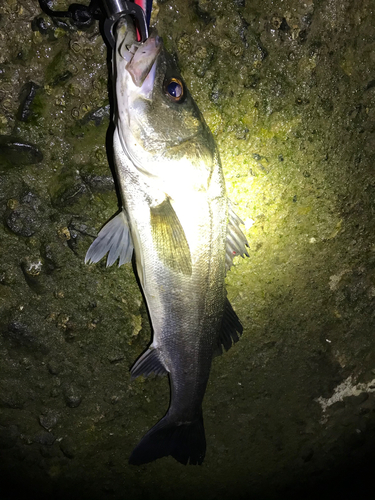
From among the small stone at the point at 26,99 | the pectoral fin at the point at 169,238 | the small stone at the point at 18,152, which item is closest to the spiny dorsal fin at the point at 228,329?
the pectoral fin at the point at 169,238

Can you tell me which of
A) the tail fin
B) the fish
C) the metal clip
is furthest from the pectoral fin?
the tail fin

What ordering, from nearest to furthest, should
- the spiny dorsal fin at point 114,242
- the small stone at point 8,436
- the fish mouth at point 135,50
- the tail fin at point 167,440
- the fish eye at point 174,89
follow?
1. the fish mouth at point 135,50
2. the fish eye at point 174,89
3. the spiny dorsal fin at point 114,242
4. the tail fin at point 167,440
5. the small stone at point 8,436

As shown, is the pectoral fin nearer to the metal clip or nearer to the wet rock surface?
the wet rock surface

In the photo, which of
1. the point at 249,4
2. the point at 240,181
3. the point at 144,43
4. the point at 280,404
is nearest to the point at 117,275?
the point at 240,181

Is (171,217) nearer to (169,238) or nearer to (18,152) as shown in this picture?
(169,238)

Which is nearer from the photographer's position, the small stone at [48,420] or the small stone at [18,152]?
the small stone at [18,152]

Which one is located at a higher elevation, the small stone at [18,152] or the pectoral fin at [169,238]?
the small stone at [18,152]

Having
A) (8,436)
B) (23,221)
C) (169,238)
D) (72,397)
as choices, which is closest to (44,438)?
(8,436)

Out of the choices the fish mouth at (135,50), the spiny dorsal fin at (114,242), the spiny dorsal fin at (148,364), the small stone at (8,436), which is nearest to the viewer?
the fish mouth at (135,50)

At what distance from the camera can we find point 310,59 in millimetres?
2156

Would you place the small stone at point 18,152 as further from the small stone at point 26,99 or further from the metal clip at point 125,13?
the metal clip at point 125,13

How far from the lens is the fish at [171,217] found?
1.60m

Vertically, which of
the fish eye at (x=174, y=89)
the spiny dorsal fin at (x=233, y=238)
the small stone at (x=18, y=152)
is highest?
the fish eye at (x=174, y=89)

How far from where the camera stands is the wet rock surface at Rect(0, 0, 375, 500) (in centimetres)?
202
